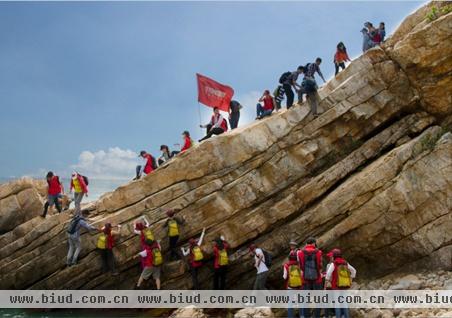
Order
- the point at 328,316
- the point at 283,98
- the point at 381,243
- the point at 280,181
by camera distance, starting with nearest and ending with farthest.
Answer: the point at 328,316 → the point at 381,243 → the point at 280,181 → the point at 283,98

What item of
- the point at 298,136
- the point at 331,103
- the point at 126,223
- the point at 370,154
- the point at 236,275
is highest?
the point at 331,103

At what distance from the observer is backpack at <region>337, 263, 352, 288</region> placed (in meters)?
14.3

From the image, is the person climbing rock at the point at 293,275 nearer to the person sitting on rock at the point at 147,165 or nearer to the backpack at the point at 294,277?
the backpack at the point at 294,277

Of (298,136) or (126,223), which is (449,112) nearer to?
(298,136)

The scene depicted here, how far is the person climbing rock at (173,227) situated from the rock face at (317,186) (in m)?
0.43

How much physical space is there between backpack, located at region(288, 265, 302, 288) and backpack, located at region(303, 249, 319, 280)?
0.90 ft

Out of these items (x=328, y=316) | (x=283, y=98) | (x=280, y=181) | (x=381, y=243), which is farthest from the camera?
(x=283, y=98)

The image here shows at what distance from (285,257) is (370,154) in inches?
276

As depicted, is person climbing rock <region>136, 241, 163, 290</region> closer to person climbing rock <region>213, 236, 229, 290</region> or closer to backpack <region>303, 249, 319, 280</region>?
person climbing rock <region>213, 236, 229, 290</region>

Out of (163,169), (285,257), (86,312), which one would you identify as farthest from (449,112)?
(86,312)

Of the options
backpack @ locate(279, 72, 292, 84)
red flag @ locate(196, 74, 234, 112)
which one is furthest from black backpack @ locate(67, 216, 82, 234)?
backpack @ locate(279, 72, 292, 84)

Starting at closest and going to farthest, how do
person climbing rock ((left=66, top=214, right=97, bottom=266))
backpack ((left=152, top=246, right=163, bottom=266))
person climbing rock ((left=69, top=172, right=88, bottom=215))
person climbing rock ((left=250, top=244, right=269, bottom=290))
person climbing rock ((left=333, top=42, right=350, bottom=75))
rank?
person climbing rock ((left=250, top=244, right=269, bottom=290)) → backpack ((left=152, top=246, right=163, bottom=266)) → person climbing rock ((left=66, top=214, right=97, bottom=266)) → person climbing rock ((left=69, top=172, right=88, bottom=215)) → person climbing rock ((left=333, top=42, right=350, bottom=75))

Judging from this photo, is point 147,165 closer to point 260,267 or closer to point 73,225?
point 73,225

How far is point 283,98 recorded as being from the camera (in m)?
→ 22.5
